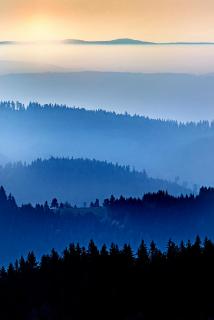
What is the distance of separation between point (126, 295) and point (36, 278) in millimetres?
19944

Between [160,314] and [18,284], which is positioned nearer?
[160,314]

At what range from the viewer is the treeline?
363ft

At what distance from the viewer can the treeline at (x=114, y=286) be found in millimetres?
110569

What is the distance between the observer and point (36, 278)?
133 m

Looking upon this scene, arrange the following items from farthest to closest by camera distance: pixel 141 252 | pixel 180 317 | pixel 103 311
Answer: pixel 141 252, pixel 103 311, pixel 180 317

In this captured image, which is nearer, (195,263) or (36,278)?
(195,263)

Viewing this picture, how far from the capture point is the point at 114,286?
119m

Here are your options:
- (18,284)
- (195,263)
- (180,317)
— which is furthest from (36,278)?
(180,317)

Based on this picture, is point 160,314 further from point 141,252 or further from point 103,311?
point 141,252

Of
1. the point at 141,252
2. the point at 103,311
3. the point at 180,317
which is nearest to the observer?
the point at 180,317

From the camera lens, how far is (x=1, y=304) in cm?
12950

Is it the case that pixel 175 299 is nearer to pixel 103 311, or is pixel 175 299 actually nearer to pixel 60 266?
pixel 103 311

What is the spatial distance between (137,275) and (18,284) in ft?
63.7

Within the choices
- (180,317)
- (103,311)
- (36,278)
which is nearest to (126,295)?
(103,311)
